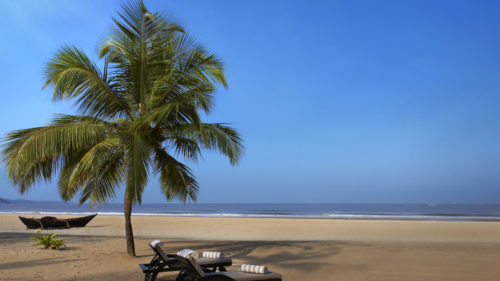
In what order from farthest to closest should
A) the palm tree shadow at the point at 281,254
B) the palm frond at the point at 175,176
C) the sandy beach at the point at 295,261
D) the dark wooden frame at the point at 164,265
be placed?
the palm frond at the point at 175,176, the palm tree shadow at the point at 281,254, the sandy beach at the point at 295,261, the dark wooden frame at the point at 164,265

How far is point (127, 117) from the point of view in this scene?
27.6 feet

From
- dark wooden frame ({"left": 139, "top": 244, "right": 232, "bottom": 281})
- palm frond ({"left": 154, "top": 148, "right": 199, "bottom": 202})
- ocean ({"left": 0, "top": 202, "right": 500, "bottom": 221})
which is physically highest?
palm frond ({"left": 154, "top": 148, "right": 199, "bottom": 202})

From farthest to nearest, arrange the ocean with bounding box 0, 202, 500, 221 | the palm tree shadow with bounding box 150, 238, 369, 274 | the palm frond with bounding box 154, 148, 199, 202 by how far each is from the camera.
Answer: the ocean with bounding box 0, 202, 500, 221 < the palm frond with bounding box 154, 148, 199, 202 < the palm tree shadow with bounding box 150, 238, 369, 274

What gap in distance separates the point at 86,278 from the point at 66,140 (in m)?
2.70

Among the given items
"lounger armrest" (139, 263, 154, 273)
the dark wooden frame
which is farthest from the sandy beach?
the dark wooden frame

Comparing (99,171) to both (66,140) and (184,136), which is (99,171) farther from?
(184,136)

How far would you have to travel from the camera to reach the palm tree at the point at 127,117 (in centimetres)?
725

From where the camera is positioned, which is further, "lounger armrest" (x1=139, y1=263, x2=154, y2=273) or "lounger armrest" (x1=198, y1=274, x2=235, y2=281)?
"lounger armrest" (x1=139, y1=263, x2=154, y2=273)

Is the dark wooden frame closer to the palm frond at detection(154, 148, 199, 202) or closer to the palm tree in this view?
the palm tree

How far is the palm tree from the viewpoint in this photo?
23.8ft

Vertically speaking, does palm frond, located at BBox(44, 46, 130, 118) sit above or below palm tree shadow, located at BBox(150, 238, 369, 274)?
above

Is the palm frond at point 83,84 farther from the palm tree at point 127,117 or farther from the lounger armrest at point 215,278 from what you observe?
the lounger armrest at point 215,278

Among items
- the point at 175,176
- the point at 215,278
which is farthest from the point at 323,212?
the point at 215,278

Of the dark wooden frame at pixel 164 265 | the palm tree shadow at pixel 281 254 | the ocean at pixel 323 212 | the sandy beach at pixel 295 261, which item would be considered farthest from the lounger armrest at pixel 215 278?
the ocean at pixel 323 212
